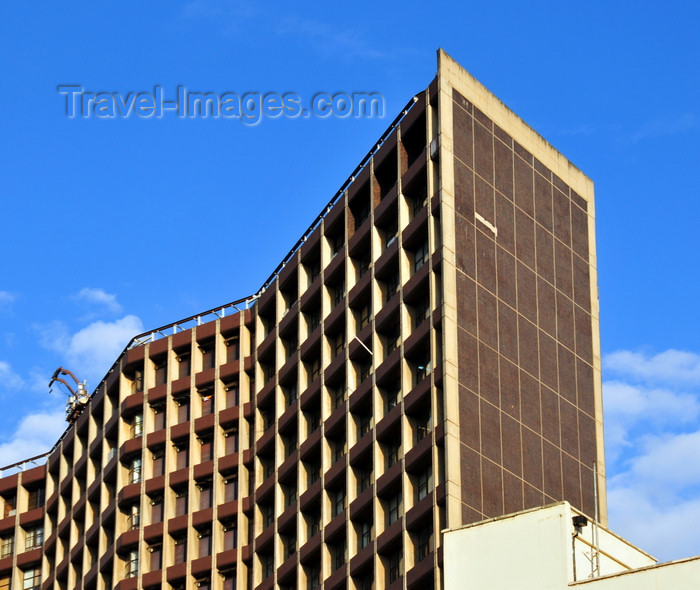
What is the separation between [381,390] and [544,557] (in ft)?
70.4

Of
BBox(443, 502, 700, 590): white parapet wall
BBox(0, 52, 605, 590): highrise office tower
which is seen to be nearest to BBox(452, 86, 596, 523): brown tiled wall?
BBox(0, 52, 605, 590): highrise office tower

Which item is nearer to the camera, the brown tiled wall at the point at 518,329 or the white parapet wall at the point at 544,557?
Result: the white parapet wall at the point at 544,557

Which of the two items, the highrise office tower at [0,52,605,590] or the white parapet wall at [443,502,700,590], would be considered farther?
the highrise office tower at [0,52,605,590]

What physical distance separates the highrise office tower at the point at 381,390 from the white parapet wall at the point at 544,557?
2.92 metres

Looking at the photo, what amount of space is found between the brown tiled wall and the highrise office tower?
0.15 meters

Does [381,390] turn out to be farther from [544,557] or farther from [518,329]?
[544,557]

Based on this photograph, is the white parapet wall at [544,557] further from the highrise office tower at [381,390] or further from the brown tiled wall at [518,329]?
the brown tiled wall at [518,329]

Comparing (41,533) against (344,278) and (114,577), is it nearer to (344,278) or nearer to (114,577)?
(114,577)

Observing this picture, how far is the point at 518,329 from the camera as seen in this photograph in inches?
4323

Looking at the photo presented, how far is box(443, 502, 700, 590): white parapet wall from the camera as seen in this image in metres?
86.2

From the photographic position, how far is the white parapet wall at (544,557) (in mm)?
86188

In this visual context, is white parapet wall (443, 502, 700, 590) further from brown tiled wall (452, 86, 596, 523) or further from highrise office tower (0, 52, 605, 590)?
brown tiled wall (452, 86, 596, 523)

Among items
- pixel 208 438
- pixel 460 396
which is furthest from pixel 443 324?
pixel 208 438

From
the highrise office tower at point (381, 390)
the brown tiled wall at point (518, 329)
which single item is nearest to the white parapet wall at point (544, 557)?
the highrise office tower at point (381, 390)
